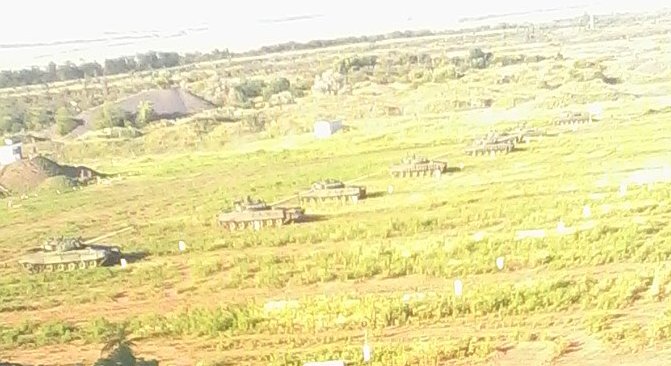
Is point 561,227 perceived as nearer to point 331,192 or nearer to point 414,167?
point 414,167

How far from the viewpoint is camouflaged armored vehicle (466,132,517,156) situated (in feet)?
19.4

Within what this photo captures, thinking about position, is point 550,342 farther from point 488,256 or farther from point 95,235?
point 95,235

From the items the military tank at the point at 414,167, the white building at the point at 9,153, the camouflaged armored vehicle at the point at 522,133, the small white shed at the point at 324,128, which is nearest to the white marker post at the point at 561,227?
the camouflaged armored vehicle at the point at 522,133

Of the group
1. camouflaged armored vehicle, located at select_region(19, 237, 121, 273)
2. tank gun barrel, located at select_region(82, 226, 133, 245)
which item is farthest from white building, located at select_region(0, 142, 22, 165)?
tank gun barrel, located at select_region(82, 226, 133, 245)

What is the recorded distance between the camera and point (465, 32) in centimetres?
586

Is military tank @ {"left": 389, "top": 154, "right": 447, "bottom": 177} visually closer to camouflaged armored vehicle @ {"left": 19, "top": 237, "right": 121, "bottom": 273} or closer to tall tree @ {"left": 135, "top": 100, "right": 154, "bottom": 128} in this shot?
tall tree @ {"left": 135, "top": 100, "right": 154, "bottom": 128}

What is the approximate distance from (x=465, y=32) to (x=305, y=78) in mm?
1077

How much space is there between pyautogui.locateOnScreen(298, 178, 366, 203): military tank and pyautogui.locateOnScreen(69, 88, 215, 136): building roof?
0.82 meters

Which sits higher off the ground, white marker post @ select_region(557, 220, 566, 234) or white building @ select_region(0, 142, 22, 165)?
white building @ select_region(0, 142, 22, 165)

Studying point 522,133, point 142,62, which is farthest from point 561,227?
point 142,62

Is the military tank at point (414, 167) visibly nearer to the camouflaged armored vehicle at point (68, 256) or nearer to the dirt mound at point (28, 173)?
the camouflaged armored vehicle at point (68, 256)

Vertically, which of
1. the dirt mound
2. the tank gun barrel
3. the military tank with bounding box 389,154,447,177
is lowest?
the tank gun barrel

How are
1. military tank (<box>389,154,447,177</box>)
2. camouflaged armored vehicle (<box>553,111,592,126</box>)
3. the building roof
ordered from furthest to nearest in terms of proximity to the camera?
camouflaged armored vehicle (<box>553,111,592,126</box>) → military tank (<box>389,154,447,177</box>) → the building roof

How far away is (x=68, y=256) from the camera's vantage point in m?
5.59
